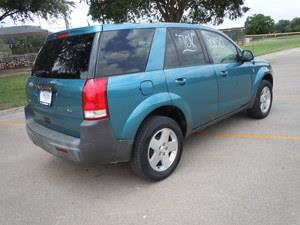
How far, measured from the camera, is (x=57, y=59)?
3.75m

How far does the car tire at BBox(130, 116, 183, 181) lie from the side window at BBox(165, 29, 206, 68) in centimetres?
73

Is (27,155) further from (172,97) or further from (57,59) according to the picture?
(172,97)

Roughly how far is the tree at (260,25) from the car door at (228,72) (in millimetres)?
92031

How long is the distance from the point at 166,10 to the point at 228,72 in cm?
1554

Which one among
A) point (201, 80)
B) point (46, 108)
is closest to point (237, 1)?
point (201, 80)

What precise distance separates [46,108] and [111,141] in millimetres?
977

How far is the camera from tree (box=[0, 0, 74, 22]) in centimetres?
1898

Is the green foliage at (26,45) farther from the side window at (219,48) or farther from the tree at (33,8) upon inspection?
the side window at (219,48)

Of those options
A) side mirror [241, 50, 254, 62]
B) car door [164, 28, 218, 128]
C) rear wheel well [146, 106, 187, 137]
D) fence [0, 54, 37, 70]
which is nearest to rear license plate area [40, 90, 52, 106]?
rear wheel well [146, 106, 187, 137]

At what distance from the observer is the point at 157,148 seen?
3740 millimetres

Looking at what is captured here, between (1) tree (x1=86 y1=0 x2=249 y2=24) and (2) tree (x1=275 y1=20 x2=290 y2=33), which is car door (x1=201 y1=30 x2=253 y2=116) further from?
(2) tree (x1=275 y1=20 x2=290 y2=33)

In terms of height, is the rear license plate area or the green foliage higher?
the green foliage

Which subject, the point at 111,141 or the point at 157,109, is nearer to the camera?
the point at 111,141

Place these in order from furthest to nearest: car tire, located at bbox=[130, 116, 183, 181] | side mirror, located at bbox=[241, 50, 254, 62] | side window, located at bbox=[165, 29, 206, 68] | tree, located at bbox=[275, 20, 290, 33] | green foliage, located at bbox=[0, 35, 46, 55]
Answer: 1. tree, located at bbox=[275, 20, 290, 33]
2. green foliage, located at bbox=[0, 35, 46, 55]
3. side mirror, located at bbox=[241, 50, 254, 62]
4. side window, located at bbox=[165, 29, 206, 68]
5. car tire, located at bbox=[130, 116, 183, 181]
